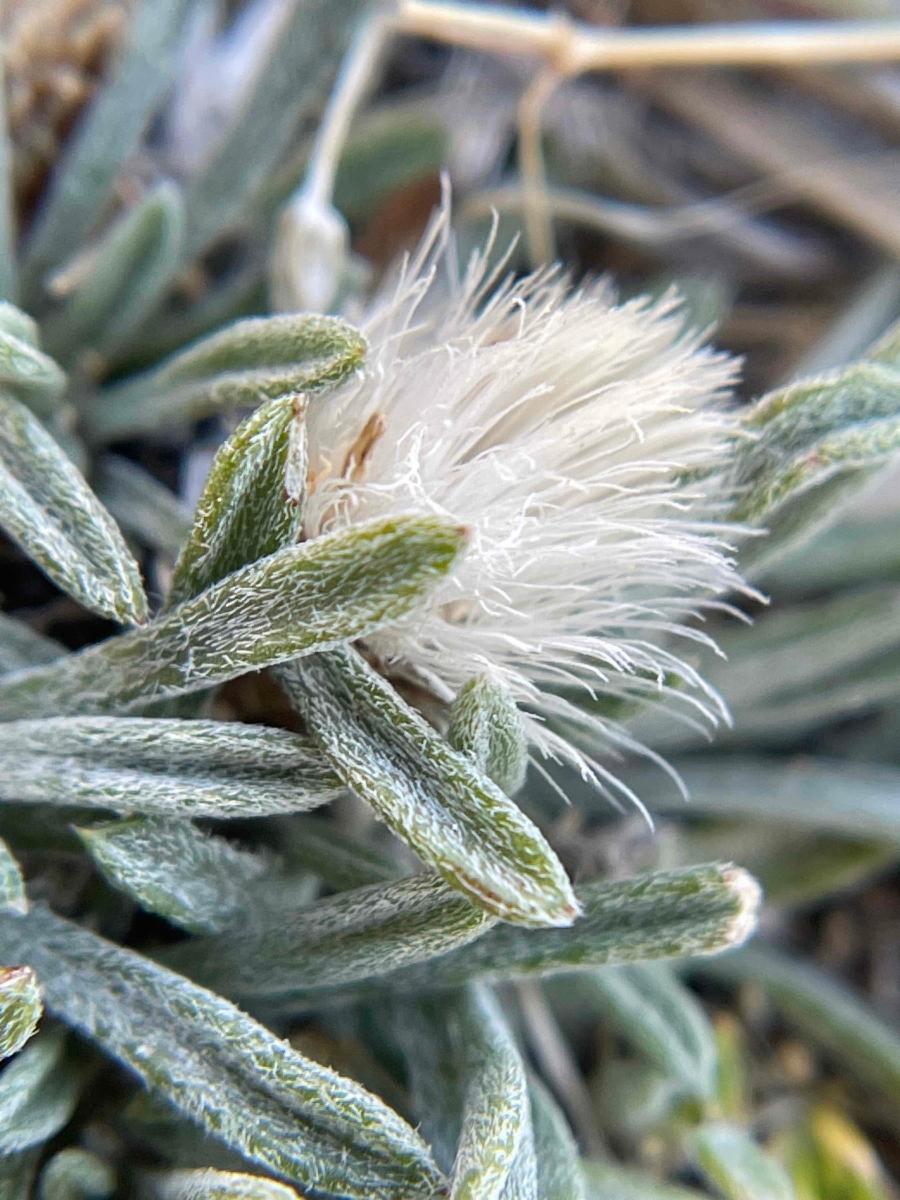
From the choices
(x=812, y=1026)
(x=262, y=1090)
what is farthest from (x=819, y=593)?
(x=262, y=1090)

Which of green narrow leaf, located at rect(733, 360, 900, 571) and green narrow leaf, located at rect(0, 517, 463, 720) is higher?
green narrow leaf, located at rect(733, 360, 900, 571)

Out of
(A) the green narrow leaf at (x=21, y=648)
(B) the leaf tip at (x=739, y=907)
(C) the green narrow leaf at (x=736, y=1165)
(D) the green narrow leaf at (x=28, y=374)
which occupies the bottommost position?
(C) the green narrow leaf at (x=736, y=1165)

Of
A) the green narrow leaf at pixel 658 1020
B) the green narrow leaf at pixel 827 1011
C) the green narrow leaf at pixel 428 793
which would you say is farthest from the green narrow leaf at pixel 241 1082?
the green narrow leaf at pixel 827 1011

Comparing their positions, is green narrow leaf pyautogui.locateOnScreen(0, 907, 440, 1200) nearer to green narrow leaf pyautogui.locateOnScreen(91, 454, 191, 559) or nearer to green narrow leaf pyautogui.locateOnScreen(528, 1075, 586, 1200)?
green narrow leaf pyautogui.locateOnScreen(528, 1075, 586, 1200)

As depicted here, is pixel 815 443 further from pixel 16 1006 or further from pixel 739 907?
pixel 16 1006

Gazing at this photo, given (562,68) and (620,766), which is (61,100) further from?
(620,766)

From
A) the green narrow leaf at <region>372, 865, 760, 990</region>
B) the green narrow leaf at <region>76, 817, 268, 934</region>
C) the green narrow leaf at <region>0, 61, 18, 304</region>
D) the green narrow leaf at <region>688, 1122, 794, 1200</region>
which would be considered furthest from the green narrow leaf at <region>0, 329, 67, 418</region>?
the green narrow leaf at <region>688, 1122, 794, 1200</region>

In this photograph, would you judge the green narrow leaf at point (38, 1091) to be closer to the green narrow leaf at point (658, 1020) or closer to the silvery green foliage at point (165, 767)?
the silvery green foliage at point (165, 767)
